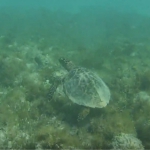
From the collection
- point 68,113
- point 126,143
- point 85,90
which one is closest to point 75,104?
point 68,113

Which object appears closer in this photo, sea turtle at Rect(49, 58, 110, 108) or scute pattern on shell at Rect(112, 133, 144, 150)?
scute pattern on shell at Rect(112, 133, 144, 150)

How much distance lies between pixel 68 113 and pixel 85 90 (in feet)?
3.68

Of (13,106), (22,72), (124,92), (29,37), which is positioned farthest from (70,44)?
(13,106)

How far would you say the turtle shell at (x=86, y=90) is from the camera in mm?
8453

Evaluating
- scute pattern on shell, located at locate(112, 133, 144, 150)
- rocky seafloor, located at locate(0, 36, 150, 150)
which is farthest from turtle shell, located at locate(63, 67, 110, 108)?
scute pattern on shell, located at locate(112, 133, 144, 150)

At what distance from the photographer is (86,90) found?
8.67 meters

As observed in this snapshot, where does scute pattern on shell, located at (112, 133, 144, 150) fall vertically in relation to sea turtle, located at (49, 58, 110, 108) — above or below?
above

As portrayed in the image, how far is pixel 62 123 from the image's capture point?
8.61 meters

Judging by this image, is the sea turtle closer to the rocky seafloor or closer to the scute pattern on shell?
the rocky seafloor

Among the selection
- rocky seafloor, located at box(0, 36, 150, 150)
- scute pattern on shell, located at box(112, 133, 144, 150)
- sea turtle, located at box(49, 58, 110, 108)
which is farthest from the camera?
sea turtle, located at box(49, 58, 110, 108)

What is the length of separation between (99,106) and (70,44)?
47.2ft

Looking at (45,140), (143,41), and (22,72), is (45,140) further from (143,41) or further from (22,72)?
(143,41)

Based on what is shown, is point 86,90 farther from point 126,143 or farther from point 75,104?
point 126,143

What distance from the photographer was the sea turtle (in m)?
8.45
